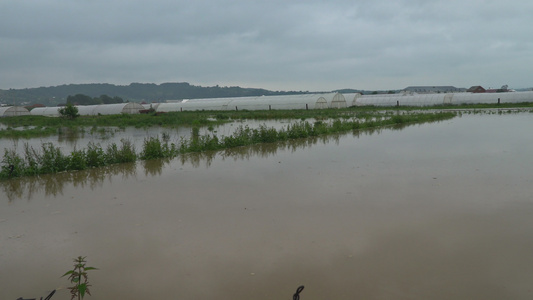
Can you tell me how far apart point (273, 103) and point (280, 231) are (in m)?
35.5

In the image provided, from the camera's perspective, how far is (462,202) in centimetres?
565

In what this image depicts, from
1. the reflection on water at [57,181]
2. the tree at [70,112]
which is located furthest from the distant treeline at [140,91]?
the reflection on water at [57,181]

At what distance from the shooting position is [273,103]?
39.7 metres

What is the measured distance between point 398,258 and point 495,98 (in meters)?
39.7

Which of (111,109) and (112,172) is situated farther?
(111,109)

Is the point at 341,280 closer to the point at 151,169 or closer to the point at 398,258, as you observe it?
the point at 398,258

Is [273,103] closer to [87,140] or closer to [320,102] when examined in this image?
[320,102]

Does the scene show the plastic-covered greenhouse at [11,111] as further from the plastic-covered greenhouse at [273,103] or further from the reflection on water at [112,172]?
the reflection on water at [112,172]

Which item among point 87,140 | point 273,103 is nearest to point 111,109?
point 273,103

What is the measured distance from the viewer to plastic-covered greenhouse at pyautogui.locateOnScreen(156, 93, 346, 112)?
122ft

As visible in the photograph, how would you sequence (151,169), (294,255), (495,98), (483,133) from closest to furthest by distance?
(294,255) < (151,169) < (483,133) < (495,98)

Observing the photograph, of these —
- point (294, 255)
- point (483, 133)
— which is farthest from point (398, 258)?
point (483, 133)

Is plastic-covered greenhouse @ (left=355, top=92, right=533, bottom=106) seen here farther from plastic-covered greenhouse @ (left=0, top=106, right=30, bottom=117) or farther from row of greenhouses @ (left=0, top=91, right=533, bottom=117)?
plastic-covered greenhouse @ (left=0, top=106, right=30, bottom=117)

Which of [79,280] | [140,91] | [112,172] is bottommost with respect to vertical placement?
[79,280]
